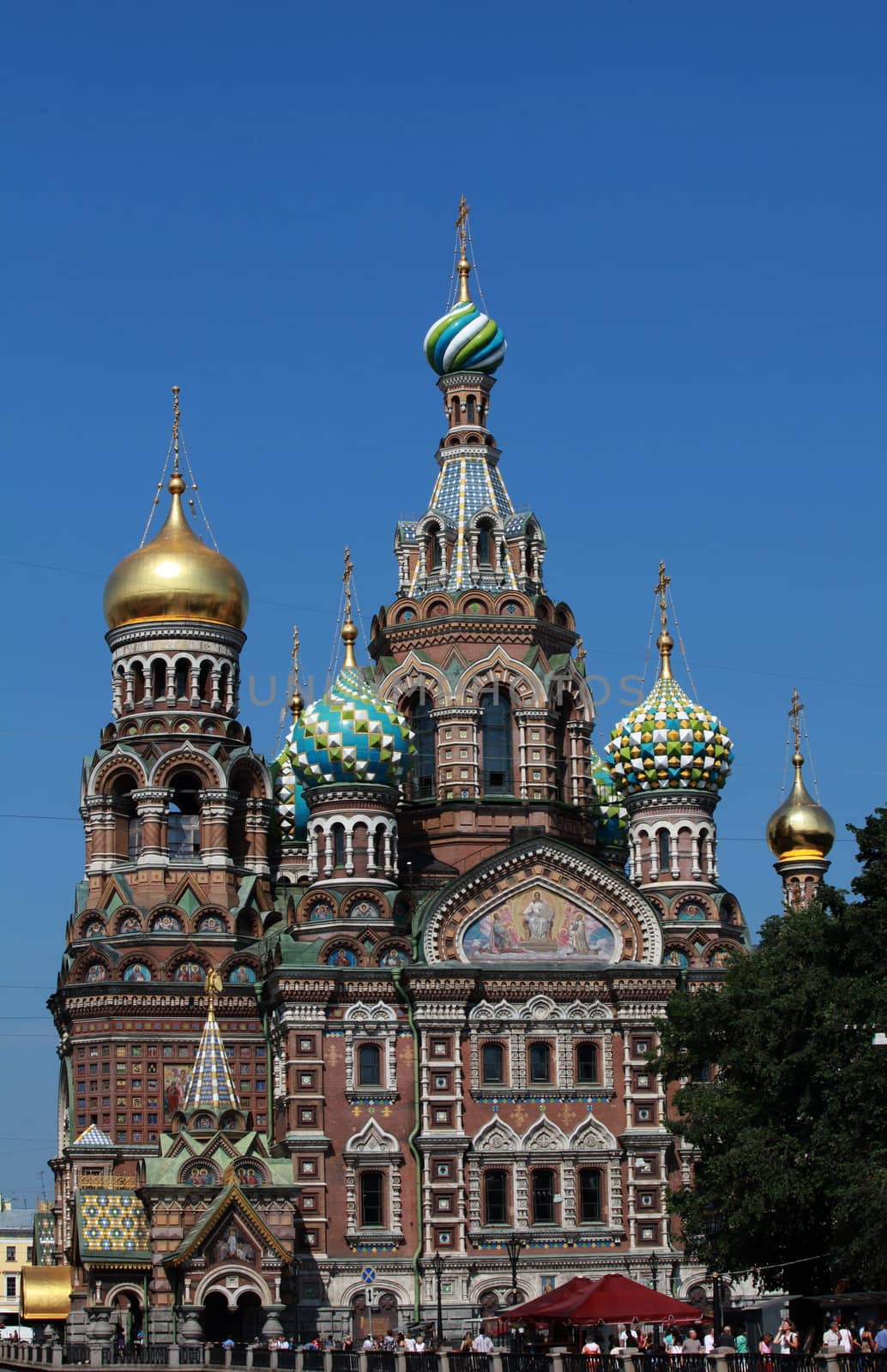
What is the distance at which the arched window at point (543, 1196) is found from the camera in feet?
170

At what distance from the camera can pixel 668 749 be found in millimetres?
56250

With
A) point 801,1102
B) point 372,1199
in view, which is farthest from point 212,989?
point 801,1102

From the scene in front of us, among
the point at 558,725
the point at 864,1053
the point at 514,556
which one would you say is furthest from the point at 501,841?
the point at 864,1053

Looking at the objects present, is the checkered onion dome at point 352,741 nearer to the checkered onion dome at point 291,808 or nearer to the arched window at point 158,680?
the arched window at point 158,680

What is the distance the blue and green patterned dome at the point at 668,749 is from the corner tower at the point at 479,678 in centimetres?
162

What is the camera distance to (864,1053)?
40156mm

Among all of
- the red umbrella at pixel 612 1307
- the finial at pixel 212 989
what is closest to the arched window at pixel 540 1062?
the finial at pixel 212 989

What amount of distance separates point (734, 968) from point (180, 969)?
1430 cm

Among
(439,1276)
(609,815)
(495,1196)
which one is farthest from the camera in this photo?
(609,815)

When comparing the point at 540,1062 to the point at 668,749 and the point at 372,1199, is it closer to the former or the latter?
the point at 372,1199

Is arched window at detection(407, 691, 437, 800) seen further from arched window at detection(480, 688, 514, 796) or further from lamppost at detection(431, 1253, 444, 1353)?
lamppost at detection(431, 1253, 444, 1353)

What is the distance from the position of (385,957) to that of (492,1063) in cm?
321

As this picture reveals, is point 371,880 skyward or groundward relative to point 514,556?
groundward

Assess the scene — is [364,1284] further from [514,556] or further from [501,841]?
[514,556]
